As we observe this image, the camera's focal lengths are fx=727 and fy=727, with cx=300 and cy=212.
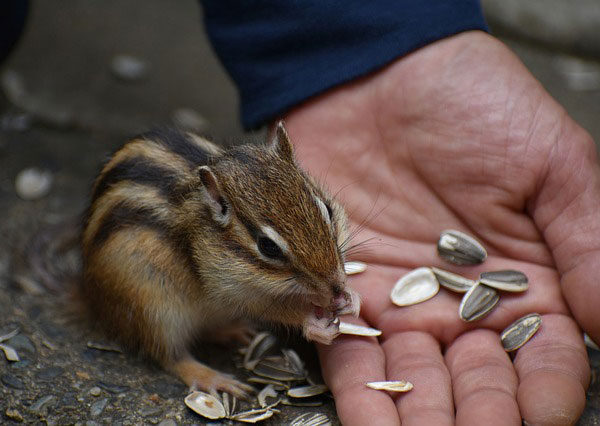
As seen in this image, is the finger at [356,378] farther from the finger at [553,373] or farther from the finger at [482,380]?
the finger at [553,373]

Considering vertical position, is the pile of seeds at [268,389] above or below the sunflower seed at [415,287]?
below

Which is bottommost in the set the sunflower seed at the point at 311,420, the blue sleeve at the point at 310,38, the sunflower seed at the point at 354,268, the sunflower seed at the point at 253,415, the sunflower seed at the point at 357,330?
the sunflower seed at the point at 311,420

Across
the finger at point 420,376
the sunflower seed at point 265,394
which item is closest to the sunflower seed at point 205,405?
the sunflower seed at point 265,394

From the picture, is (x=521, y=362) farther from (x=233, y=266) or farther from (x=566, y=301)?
(x=233, y=266)

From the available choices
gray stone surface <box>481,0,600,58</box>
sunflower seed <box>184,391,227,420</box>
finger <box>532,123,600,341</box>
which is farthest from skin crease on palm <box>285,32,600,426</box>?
gray stone surface <box>481,0,600,58</box>

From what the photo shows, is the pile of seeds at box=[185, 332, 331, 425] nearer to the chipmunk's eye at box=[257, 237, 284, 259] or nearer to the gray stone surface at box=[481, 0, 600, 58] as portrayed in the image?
the chipmunk's eye at box=[257, 237, 284, 259]
